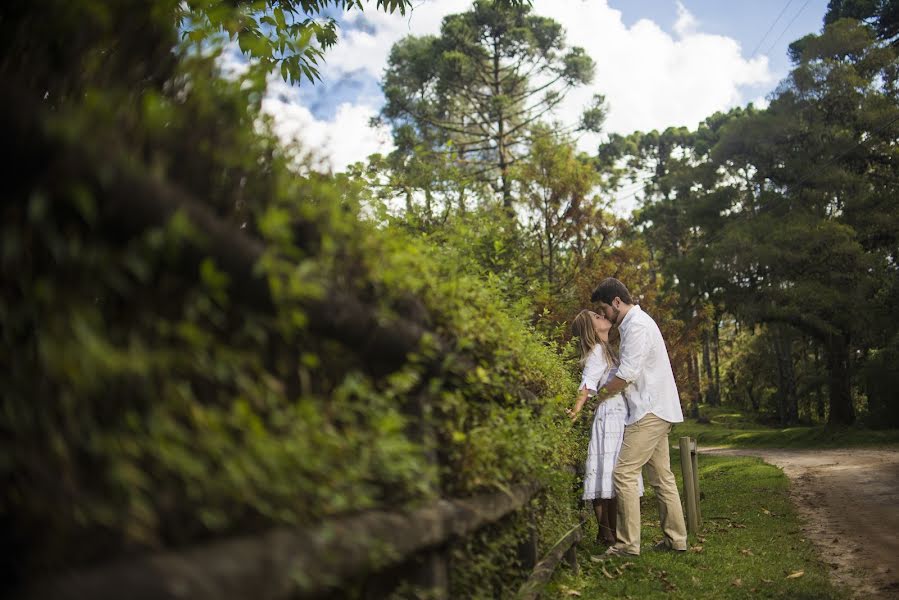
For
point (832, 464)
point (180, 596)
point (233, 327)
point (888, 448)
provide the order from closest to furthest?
point (180, 596)
point (233, 327)
point (832, 464)
point (888, 448)

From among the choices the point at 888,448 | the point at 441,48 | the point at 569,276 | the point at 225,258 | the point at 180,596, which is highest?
the point at 441,48

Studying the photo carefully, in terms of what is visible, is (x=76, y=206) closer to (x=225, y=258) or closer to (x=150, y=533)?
(x=225, y=258)

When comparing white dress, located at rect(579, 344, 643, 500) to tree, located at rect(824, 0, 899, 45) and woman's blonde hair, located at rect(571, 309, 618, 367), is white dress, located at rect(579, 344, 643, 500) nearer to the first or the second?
woman's blonde hair, located at rect(571, 309, 618, 367)

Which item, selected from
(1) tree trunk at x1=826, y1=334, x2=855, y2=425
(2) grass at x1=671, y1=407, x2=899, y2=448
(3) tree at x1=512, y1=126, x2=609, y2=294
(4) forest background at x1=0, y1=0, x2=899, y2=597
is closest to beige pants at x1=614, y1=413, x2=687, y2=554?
(4) forest background at x1=0, y1=0, x2=899, y2=597

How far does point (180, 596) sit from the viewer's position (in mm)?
1214

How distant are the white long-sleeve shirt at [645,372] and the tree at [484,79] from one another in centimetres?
1872

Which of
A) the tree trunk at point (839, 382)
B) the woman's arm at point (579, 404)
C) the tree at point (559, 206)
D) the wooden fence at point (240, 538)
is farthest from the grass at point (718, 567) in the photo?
the tree trunk at point (839, 382)

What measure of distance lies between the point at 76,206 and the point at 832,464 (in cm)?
1763

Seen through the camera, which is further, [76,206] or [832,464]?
[832,464]

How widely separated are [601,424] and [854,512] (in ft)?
15.8

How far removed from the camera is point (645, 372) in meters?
6.28

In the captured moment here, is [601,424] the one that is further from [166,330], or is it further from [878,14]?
[878,14]

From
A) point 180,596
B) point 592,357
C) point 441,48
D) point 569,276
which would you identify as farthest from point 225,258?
point 441,48

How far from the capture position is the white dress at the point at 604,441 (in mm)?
6355
